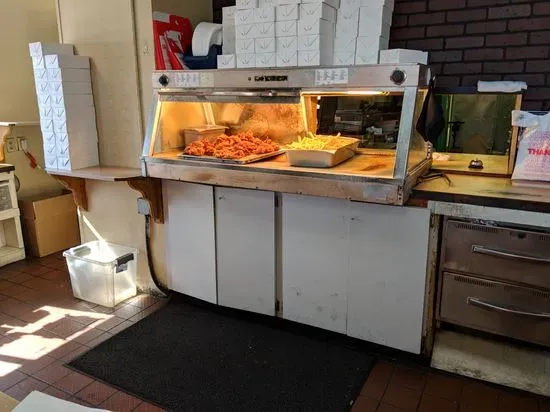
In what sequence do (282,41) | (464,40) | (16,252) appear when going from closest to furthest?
(282,41), (464,40), (16,252)

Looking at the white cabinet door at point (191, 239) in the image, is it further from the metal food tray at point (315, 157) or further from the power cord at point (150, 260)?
the metal food tray at point (315, 157)

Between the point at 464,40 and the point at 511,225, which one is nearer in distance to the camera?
the point at 511,225

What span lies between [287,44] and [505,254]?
147 cm

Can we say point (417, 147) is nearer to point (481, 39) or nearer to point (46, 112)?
point (481, 39)

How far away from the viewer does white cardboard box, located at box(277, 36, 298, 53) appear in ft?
7.58

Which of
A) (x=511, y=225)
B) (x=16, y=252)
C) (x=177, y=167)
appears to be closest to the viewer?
(x=511, y=225)

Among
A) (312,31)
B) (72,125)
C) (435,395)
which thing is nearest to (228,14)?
(312,31)

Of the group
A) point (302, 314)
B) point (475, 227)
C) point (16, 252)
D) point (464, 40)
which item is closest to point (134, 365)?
point (302, 314)

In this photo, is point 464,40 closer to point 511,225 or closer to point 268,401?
point 511,225

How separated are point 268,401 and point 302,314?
2.03 feet

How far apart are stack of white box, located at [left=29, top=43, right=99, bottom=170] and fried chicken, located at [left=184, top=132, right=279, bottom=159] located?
2.78ft

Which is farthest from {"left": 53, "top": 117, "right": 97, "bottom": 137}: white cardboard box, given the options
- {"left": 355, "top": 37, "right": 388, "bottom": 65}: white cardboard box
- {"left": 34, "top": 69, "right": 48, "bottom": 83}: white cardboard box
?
{"left": 355, "top": 37, "right": 388, "bottom": 65}: white cardboard box

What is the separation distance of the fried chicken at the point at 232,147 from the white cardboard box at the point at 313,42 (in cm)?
63

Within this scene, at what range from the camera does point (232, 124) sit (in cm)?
299
